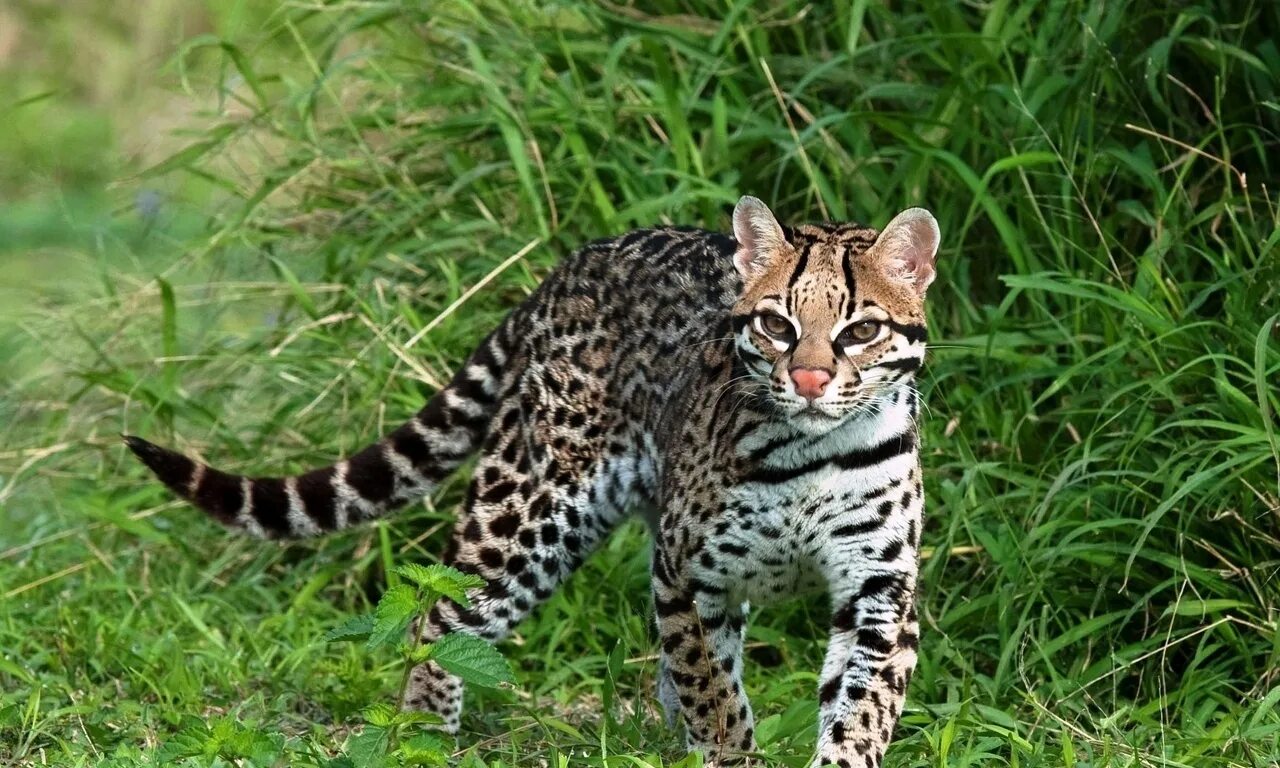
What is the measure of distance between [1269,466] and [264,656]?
297 centimetres

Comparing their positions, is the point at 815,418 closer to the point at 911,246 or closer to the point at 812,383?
the point at 812,383

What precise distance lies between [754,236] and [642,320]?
737mm

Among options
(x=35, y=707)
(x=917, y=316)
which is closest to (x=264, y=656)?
(x=35, y=707)

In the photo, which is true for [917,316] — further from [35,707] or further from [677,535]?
[35,707]

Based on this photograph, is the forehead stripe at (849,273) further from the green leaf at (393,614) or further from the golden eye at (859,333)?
the green leaf at (393,614)

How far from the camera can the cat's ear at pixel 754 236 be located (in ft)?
14.6

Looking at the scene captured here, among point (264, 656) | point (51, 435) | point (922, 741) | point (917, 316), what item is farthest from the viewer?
point (51, 435)

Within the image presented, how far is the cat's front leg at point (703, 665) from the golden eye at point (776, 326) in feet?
2.28

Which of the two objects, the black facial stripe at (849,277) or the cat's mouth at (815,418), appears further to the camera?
Result: the black facial stripe at (849,277)

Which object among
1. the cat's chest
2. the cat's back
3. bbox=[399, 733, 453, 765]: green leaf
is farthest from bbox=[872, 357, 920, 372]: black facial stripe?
bbox=[399, 733, 453, 765]: green leaf

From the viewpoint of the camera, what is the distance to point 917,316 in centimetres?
434

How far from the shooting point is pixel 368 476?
5.29 meters

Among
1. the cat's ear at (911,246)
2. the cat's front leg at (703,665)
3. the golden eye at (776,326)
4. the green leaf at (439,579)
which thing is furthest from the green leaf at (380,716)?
the cat's ear at (911,246)

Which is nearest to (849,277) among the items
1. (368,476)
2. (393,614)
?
(393,614)
